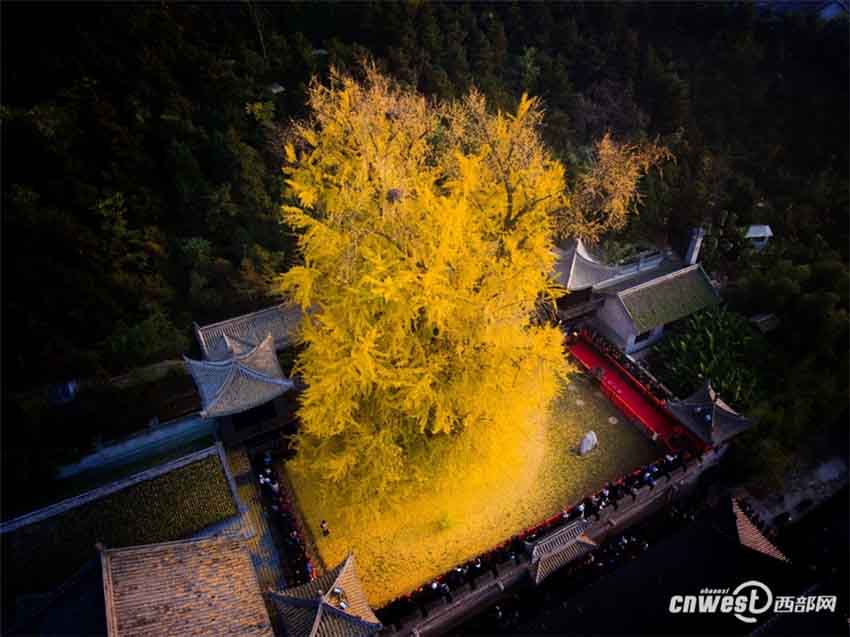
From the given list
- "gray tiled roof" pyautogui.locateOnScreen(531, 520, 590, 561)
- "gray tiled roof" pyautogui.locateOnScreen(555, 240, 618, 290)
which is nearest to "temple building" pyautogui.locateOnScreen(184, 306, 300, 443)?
"gray tiled roof" pyautogui.locateOnScreen(531, 520, 590, 561)

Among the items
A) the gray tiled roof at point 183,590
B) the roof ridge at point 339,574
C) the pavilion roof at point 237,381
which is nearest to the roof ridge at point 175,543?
the gray tiled roof at point 183,590

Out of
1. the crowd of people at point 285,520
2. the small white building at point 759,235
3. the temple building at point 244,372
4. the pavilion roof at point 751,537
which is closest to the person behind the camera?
the pavilion roof at point 751,537

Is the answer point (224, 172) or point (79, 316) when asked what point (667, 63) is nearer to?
Result: point (224, 172)

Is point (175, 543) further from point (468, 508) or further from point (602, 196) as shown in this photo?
point (602, 196)

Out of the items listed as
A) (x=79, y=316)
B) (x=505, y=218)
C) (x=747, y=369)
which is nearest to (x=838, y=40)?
(x=747, y=369)

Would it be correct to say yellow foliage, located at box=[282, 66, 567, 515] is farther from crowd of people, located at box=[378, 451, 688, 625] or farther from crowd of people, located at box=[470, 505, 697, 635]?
crowd of people, located at box=[470, 505, 697, 635]

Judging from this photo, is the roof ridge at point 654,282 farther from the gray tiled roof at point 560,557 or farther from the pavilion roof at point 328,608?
the pavilion roof at point 328,608
